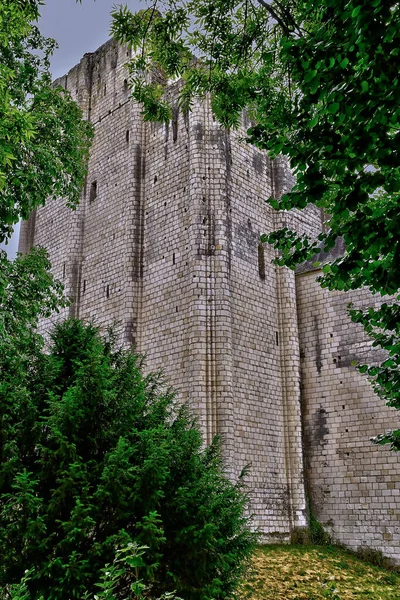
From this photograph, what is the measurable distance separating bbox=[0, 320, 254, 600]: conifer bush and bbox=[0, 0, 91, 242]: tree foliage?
2.53 metres

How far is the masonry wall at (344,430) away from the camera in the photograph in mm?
15031

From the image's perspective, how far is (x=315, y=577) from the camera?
1230cm

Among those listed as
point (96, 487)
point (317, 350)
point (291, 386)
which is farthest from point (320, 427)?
point (96, 487)

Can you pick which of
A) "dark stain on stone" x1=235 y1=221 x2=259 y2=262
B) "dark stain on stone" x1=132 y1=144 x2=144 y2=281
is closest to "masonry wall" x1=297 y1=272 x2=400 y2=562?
"dark stain on stone" x1=235 y1=221 x2=259 y2=262

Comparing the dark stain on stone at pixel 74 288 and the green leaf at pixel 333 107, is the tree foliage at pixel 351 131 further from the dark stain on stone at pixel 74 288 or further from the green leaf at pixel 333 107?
the dark stain on stone at pixel 74 288

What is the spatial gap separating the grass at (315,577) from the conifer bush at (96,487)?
429 cm

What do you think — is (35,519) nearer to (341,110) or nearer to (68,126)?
(341,110)

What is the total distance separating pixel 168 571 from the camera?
6109 millimetres

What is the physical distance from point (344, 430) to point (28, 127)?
39.6 feet

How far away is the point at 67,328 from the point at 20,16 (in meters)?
4.54

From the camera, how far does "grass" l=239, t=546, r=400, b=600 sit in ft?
36.4

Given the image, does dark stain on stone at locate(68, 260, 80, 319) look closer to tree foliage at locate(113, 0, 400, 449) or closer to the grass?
the grass

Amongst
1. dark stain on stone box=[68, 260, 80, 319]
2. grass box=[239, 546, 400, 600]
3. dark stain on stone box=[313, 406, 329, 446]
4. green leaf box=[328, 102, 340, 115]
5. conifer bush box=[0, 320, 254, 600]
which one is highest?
dark stain on stone box=[68, 260, 80, 319]

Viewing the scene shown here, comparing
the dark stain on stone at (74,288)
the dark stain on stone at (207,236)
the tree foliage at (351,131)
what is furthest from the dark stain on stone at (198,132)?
the tree foliage at (351,131)
